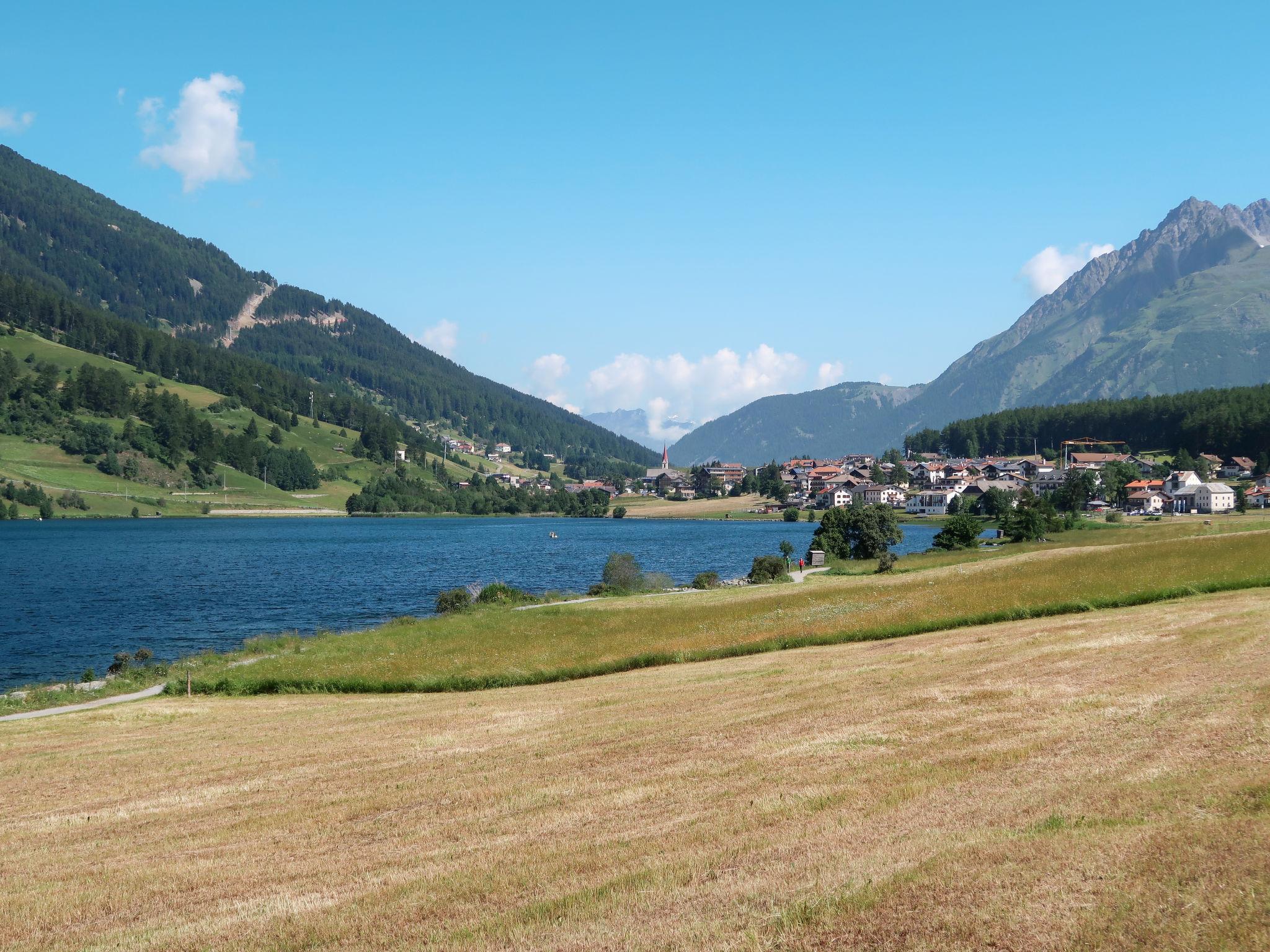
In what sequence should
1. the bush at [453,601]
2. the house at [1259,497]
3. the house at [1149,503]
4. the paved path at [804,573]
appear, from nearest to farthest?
1. the bush at [453,601]
2. the paved path at [804,573]
3. the house at [1259,497]
4. the house at [1149,503]

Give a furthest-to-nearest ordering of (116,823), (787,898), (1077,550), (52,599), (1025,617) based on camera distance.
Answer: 1. (52,599)
2. (1077,550)
3. (1025,617)
4. (116,823)
5. (787,898)

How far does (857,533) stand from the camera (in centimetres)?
11144

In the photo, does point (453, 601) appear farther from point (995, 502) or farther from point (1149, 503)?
point (1149, 503)

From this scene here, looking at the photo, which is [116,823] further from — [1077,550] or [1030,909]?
[1077,550]

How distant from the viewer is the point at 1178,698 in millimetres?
18844

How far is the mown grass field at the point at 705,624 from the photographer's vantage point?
39.2 metres

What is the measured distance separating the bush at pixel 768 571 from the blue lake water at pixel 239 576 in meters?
16.8

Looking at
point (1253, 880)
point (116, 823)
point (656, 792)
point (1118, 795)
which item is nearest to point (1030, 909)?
point (1253, 880)

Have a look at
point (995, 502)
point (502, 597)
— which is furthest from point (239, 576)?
point (995, 502)

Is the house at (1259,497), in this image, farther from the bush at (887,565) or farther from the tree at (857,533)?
the bush at (887,565)

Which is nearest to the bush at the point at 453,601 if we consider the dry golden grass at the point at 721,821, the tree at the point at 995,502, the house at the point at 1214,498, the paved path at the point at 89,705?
the paved path at the point at 89,705

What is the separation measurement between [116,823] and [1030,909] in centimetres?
1622

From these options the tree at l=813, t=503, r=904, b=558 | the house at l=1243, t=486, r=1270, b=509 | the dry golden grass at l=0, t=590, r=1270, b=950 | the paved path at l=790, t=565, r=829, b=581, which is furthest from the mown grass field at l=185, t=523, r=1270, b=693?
the house at l=1243, t=486, r=1270, b=509

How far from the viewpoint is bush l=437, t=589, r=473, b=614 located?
7012cm
